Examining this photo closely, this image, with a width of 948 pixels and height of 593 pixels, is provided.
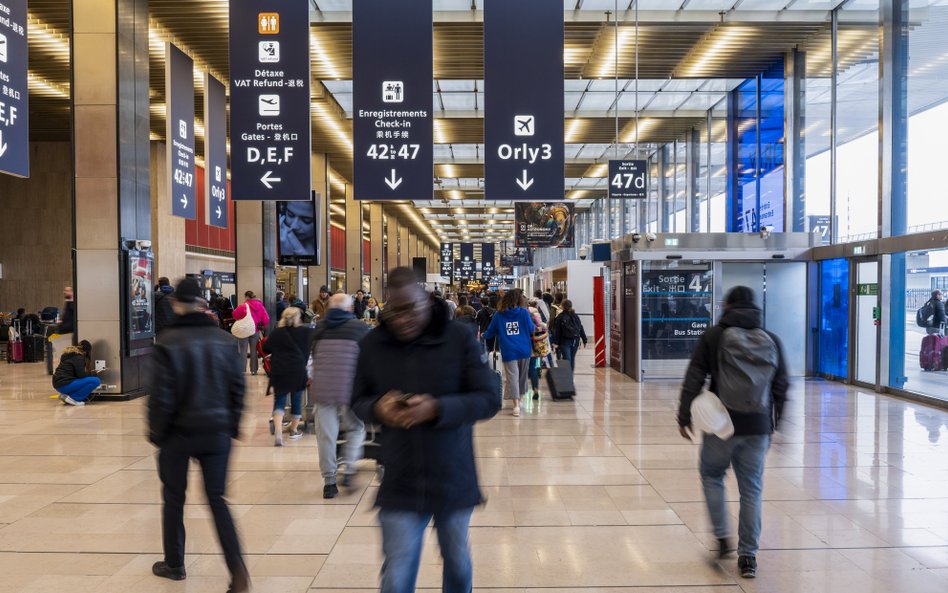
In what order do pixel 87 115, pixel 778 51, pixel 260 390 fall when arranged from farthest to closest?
pixel 778 51 < pixel 260 390 < pixel 87 115

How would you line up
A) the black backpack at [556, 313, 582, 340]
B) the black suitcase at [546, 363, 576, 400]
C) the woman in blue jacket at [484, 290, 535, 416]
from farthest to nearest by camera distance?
the black backpack at [556, 313, 582, 340]
the black suitcase at [546, 363, 576, 400]
the woman in blue jacket at [484, 290, 535, 416]

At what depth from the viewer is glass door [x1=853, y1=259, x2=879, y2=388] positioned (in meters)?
12.2

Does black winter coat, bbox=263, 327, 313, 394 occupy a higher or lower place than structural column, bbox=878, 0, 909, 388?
lower

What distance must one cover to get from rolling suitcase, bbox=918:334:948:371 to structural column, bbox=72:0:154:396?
41.9ft

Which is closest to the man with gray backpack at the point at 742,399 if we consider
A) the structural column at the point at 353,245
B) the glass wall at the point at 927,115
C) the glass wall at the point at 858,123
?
the glass wall at the point at 927,115

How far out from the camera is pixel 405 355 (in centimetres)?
251

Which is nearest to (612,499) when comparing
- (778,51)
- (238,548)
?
(238,548)

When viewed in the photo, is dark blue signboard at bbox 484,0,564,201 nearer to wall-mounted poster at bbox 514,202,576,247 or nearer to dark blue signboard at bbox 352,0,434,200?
dark blue signboard at bbox 352,0,434,200

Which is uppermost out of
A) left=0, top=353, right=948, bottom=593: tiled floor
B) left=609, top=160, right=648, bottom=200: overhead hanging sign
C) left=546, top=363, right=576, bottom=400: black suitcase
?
left=609, top=160, right=648, bottom=200: overhead hanging sign

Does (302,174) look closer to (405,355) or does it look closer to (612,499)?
(612,499)

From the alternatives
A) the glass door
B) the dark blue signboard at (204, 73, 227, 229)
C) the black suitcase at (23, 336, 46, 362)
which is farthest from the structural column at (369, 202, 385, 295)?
the glass door

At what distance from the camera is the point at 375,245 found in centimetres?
4100

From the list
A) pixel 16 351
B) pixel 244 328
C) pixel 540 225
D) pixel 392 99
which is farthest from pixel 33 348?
pixel 540 225

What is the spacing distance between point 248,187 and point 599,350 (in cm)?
1013
